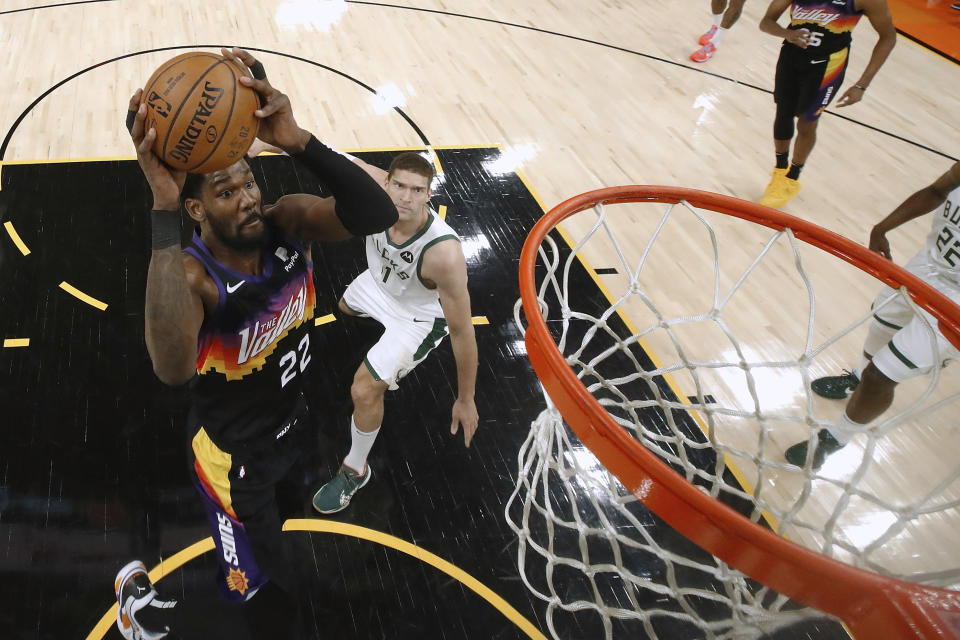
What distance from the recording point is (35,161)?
5.06 meters

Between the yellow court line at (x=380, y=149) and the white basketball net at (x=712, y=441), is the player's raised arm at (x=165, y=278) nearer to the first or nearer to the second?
the white basketball net at (x=712, y=441)

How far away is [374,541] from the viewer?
3.09 metres

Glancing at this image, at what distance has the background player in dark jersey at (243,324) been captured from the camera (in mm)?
1826

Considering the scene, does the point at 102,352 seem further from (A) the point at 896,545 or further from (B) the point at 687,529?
(A) the point at 896,545

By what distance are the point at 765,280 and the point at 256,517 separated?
12.6ft

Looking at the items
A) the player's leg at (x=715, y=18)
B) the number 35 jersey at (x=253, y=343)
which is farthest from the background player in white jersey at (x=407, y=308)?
the player's leg at (x=715, y=18)

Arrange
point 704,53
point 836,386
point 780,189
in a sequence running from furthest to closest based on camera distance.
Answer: point 704,53 < point 780,189 < point 836,386

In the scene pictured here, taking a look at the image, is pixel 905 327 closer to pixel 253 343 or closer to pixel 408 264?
pixel 408 264

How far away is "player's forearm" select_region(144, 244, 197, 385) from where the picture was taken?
1.78m

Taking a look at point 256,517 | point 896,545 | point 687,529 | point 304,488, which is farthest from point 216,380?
point 896,545

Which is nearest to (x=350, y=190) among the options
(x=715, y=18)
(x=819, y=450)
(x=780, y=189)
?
(x=819, y=450)

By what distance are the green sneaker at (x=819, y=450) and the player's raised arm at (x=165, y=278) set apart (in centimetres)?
305

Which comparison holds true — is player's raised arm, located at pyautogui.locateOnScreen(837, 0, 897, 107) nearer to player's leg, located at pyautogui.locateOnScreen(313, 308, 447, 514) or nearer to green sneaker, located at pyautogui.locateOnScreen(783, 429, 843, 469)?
green sneaker, located at pyautogui.locateOnScreen(783, 429, 843, 469)

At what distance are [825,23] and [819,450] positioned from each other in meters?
3.08
